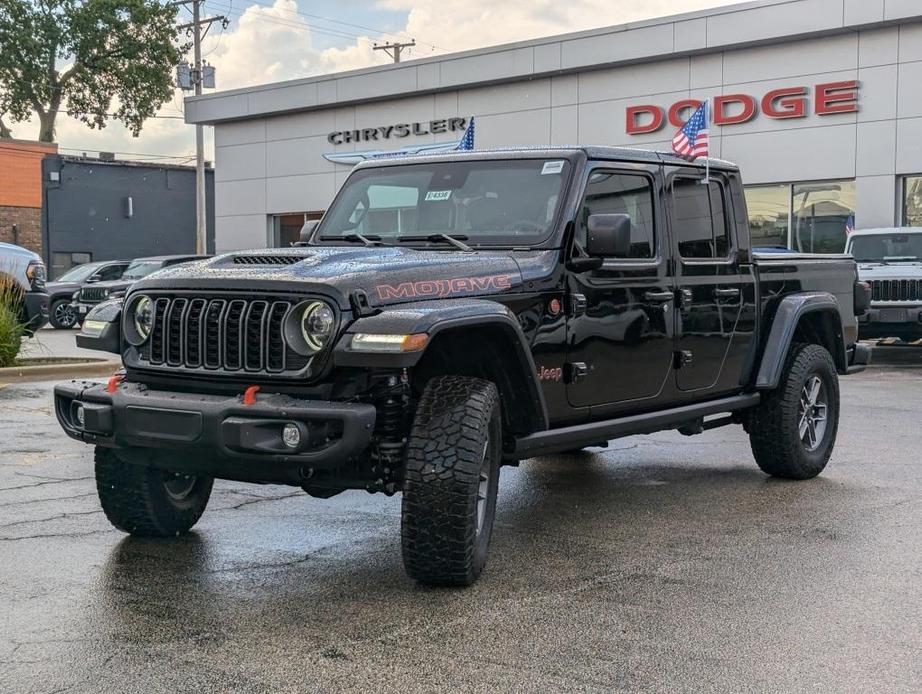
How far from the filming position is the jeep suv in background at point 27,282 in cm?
1586

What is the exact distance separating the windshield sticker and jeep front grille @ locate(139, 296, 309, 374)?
1.88 meters

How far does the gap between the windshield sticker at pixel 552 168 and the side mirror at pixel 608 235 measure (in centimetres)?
50

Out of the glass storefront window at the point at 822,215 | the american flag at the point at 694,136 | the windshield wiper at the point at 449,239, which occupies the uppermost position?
the american flag at the point at 694,136

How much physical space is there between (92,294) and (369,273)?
807 inches

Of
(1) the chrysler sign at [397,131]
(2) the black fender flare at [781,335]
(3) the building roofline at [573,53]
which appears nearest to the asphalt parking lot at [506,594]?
(2) the black fender flare at [781,335]

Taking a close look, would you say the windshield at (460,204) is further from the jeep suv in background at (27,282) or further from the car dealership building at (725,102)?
the car dealership building at (725,102)

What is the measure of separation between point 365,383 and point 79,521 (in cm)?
239

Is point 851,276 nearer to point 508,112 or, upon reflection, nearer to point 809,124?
point 809,124

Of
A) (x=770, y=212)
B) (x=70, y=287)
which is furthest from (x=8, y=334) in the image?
(x=770, y=212)

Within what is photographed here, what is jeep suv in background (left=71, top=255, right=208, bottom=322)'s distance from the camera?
Result: 77.4ft

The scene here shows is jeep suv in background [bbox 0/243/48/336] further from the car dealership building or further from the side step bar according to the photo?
the car dealership building

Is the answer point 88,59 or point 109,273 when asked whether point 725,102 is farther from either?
point 88,59

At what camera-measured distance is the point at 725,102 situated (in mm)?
25031

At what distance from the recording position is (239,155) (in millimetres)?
35250
